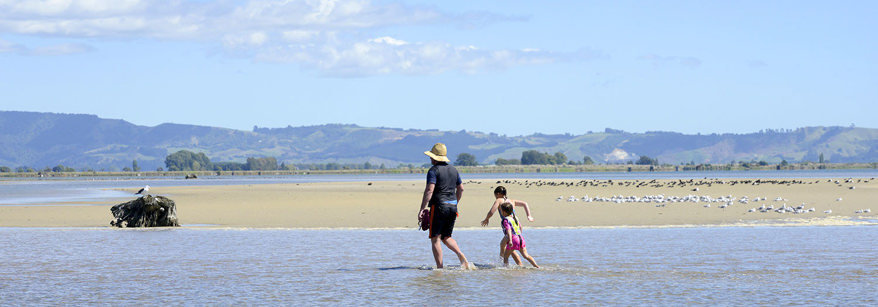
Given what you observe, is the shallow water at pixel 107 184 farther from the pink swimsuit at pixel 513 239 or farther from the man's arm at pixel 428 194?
the pink swimsuit at pixel 513 239

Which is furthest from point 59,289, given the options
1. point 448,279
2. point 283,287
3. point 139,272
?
point 448,279

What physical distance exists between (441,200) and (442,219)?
347 millimetres

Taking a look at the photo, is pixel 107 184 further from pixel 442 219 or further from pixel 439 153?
pixel 442 219

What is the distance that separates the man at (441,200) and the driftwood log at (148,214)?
516 inches

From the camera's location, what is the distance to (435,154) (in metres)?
17.0

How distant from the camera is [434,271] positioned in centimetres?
1675

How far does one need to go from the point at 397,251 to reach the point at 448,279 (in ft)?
14.6

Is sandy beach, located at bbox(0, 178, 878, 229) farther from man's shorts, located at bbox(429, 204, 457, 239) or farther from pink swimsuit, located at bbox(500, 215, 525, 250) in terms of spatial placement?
man's shorts, located at bbox(429, 204, 457, 239)

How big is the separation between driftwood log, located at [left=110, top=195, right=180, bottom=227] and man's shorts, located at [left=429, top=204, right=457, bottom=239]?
13073mm

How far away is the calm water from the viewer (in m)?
13.5

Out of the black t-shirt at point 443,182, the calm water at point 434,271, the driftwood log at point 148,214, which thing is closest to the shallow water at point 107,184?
the driftwood log at point 148,214

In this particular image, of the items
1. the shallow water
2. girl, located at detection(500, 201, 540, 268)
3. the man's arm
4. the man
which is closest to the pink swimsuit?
girl, located at detection(500, 201, 540, 268)

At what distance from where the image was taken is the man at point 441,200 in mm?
16719

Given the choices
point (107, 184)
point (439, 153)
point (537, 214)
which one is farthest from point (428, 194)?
point (107, 184)
